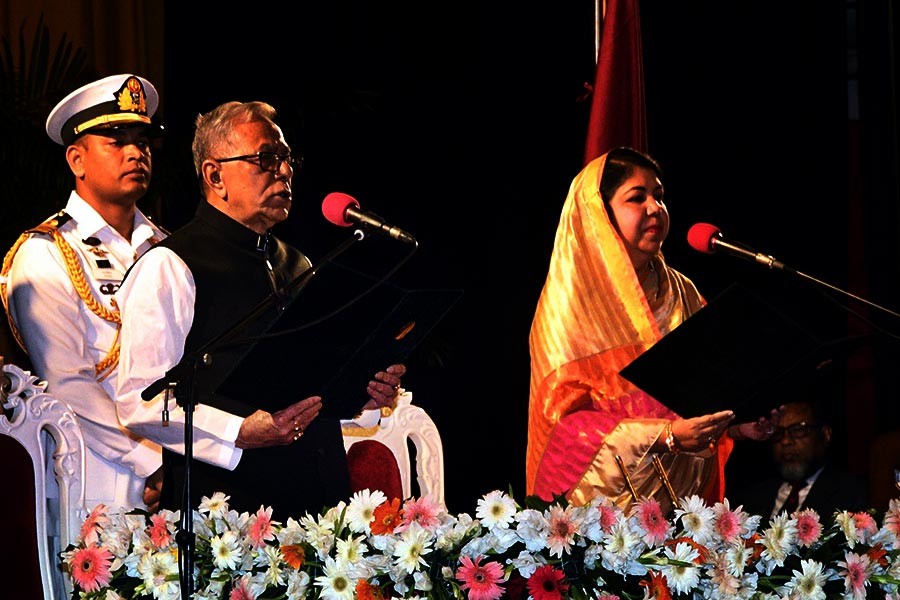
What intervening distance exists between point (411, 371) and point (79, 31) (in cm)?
168

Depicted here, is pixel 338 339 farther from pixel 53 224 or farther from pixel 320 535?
pixel 53 224

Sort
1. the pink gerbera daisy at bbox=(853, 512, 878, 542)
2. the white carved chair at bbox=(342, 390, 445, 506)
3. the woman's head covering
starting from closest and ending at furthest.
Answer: the pink gerbera daisy at bbox=(853, 512, 878, 542)
the white carved chair at bbox=(342, 390, 445, 506)
the woman's head covering

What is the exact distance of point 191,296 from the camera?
9.86 ft

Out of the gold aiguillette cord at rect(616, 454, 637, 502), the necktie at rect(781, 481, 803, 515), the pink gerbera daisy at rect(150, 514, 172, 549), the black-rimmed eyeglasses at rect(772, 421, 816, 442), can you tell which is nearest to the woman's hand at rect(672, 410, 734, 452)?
the gold aiguillette cord at rect(616, 454, 637, 502)

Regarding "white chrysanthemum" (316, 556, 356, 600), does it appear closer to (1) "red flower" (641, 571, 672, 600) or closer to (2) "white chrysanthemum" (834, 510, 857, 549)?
(1) "red flower" (641, 571, 672, 600)

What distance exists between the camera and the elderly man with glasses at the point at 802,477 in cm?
505

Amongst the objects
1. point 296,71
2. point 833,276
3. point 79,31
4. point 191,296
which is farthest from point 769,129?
point 191,296

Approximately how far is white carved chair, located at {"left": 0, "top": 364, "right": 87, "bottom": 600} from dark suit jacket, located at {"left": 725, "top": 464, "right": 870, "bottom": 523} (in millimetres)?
2690

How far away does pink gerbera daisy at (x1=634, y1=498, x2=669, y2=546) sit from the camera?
7.88 feet

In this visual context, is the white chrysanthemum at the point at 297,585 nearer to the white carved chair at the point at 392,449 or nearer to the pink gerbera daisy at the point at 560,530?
the pink gerbera daisy at the point at 560,530

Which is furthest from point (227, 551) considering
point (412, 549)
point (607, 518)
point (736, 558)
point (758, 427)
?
point (758, 427)

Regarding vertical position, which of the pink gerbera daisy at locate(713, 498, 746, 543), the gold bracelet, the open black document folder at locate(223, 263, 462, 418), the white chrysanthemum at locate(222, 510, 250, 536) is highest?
the open black document folder at locate(223, 263, 462, 418)

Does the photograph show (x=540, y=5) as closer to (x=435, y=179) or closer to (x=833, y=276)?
(x=435, y=179)

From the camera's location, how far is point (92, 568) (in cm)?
247
